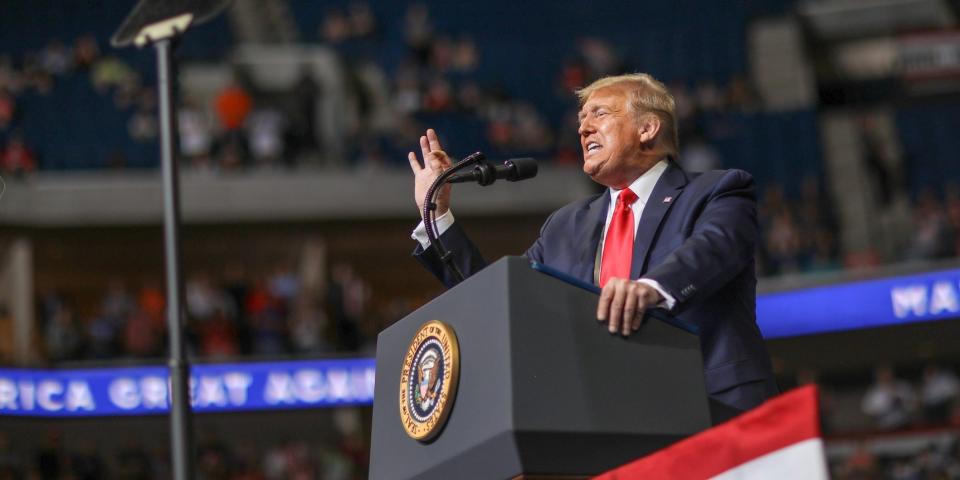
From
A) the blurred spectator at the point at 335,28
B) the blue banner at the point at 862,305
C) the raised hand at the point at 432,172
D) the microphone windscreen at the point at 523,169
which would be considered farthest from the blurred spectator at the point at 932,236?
the microphone windscreen at the point at 523,169

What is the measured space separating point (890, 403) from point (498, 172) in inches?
413

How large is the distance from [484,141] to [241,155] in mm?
2687

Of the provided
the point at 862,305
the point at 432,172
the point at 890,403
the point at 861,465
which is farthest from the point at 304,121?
the point at 432,172

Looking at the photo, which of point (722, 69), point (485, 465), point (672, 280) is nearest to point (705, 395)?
point (672, 280)

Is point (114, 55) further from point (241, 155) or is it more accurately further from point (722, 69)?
point (722, 69)

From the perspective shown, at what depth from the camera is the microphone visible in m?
3.09

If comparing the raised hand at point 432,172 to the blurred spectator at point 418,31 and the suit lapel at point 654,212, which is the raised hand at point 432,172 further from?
the blurred spectator at point 418,31

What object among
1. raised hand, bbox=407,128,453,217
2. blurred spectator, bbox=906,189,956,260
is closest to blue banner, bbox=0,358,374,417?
blurred spectator, bbox=906,189,956,260

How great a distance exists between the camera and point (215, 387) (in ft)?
44.3

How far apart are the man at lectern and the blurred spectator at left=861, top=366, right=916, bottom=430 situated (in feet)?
31.8

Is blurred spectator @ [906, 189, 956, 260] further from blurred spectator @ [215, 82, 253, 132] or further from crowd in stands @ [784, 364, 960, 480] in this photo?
blurred spectator @ [215, 82, 253, 132]

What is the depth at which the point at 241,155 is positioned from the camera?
1588 cm

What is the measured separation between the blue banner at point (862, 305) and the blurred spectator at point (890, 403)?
2.10ft

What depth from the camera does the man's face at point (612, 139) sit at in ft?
10.5
